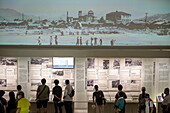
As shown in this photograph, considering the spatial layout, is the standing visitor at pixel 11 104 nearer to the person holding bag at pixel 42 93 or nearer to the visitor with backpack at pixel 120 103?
the person holding bag at pixel 42 93

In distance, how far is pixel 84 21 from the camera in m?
14.0

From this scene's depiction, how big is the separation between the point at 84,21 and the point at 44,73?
341cm

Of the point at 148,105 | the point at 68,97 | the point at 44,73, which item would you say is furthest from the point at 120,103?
the point at 44,73

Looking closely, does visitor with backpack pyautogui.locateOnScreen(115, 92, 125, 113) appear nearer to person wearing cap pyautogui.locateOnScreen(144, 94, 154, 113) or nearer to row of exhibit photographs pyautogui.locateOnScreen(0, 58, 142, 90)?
person wearing cap pyautogui.locateOnScreen(144, 94, 154, 113)

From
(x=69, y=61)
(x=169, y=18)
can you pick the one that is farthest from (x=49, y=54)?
(x=169, y=18)

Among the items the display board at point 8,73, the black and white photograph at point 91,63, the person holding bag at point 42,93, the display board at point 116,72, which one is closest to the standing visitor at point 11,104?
the person holding bag at point 42,93

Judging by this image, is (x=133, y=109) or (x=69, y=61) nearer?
(x=133, y=109)

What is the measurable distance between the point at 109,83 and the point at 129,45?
228 centimetres

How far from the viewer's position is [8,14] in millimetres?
14008

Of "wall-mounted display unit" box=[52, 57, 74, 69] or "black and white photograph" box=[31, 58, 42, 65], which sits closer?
"wall-mounted display unit" box=[52, 57, 74, 69]

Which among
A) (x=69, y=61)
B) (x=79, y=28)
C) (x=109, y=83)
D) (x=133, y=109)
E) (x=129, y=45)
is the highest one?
(x=79, y=28)

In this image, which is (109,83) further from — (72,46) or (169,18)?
(169,18)

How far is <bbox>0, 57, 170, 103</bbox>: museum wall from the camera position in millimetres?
13133

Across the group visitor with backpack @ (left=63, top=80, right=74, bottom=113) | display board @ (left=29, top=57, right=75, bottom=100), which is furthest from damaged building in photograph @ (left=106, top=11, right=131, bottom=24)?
visitor with backpack @ (left=63, top=80, right=74, bottom=113)
